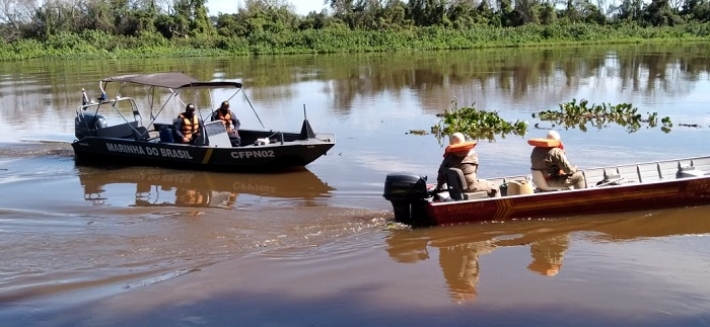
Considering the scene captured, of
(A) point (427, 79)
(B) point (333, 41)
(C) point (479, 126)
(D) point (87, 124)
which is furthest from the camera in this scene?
(B) point (333, 41)

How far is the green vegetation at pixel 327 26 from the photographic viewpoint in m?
54.0

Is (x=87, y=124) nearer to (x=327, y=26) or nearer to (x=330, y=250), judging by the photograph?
(x=330, y=250)

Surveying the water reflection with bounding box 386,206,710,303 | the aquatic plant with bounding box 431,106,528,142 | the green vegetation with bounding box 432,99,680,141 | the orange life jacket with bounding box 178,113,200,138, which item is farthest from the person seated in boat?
the aquatic plant with bounding box 431,106,528,142

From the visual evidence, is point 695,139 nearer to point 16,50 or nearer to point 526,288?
point 526,288

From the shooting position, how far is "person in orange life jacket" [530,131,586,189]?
8359 mm

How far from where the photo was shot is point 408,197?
8.16 metres

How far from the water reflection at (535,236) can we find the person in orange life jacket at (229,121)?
5349mm

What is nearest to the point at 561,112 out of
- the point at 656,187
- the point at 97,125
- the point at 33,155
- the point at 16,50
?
the point at 656,187

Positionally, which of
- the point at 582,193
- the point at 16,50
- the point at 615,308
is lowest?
the point at 615,308

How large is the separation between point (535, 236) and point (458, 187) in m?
1.06

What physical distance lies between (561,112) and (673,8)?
192 feet

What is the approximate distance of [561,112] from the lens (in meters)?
16.8

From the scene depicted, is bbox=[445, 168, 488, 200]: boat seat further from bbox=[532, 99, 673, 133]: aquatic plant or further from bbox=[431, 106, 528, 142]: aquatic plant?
bbox=[532, 99, 673, 133]: aquatic plant

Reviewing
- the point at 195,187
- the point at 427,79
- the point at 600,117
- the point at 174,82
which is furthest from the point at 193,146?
the point at 427,79
